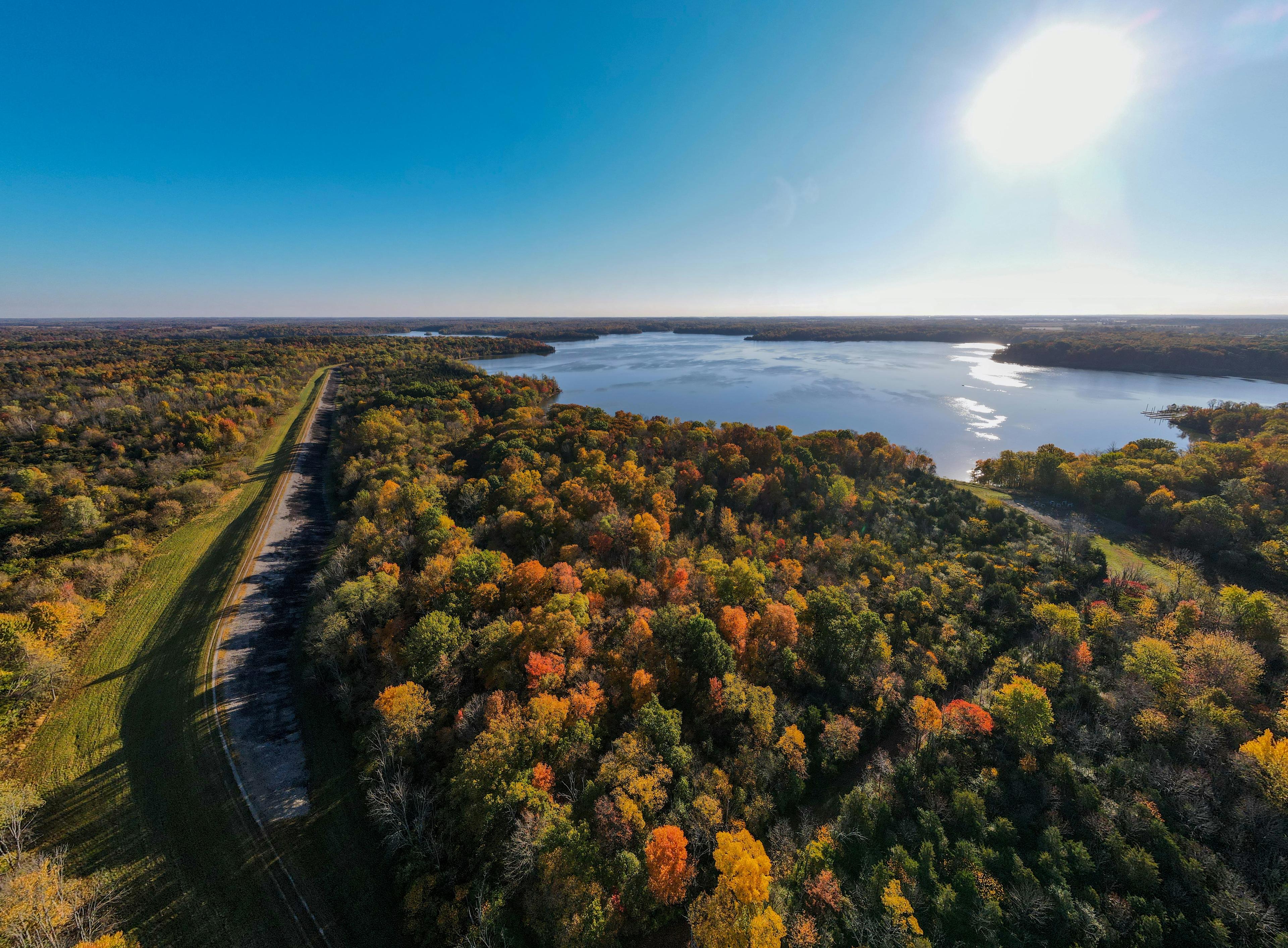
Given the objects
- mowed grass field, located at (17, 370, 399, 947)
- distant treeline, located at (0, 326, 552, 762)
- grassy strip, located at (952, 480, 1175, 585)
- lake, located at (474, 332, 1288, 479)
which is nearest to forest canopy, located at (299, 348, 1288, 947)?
mowed grass field, located at (17, 370, 399, 947)

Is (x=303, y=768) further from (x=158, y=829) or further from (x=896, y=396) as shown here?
(x=896, y=396)

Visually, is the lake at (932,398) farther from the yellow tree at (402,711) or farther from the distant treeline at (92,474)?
the yellow tree at (402,711)

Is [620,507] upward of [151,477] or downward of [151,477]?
downward

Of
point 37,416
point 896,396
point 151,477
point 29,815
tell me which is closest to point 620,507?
point 29,815

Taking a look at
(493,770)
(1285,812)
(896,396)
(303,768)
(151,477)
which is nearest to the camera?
(1285,812)

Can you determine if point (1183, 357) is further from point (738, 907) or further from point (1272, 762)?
point (738, 907)

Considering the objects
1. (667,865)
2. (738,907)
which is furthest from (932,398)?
(667,865)
